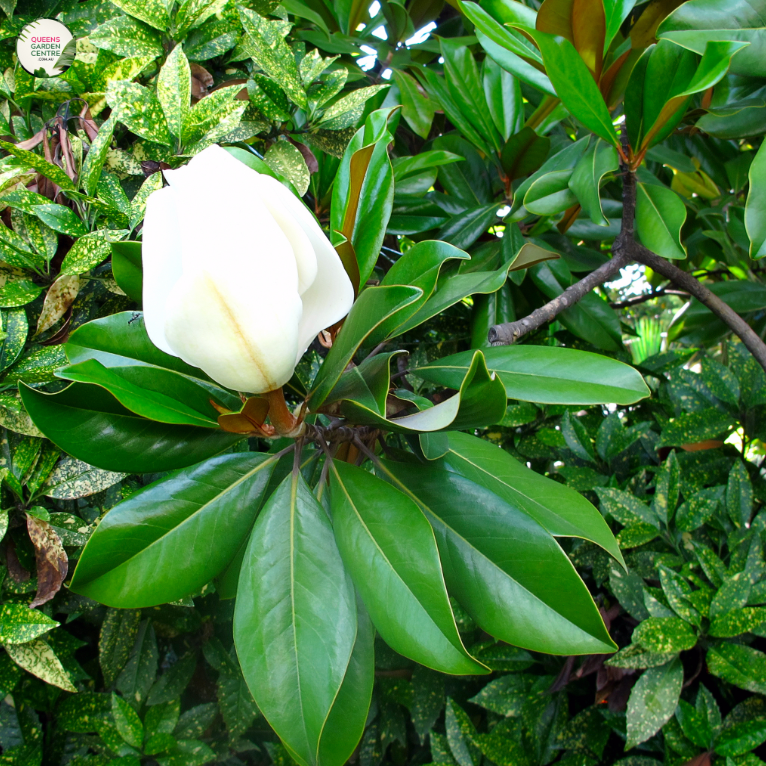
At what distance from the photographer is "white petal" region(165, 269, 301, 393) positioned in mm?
376

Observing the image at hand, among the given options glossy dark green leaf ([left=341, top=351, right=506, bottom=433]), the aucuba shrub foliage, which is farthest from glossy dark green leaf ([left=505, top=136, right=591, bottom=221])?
glossy dark green leaf ([left=341, top=351, right=506, bottom=433])

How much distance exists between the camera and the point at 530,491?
583 mm

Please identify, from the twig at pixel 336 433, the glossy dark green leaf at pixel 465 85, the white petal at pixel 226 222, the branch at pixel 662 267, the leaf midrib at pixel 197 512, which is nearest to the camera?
the white petal at pixel 226 222

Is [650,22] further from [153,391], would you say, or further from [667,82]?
[153,391]

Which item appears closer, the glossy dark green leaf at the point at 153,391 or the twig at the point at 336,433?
the glossy dark green leaf at the point at 153,391

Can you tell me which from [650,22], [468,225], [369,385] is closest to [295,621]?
[369,385]

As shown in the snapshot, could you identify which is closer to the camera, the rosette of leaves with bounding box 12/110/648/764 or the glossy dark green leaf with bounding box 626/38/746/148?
the rosette of leaves with bounding box 12/110/648/764

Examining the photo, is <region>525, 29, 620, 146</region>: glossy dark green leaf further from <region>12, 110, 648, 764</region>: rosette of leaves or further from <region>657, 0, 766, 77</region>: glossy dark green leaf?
<region>12, 110, 648, 764</region>: rosette of leaves

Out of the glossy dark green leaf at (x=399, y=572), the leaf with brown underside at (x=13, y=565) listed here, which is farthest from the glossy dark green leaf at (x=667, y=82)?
the leaf with brown underside at (x=13, y=565)

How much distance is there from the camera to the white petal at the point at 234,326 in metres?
0.38

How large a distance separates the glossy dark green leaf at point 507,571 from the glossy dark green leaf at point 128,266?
366mm

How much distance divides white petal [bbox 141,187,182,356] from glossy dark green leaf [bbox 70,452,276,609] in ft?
0.57

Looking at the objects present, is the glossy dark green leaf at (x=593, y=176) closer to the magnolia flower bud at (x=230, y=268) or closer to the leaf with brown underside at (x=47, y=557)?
the magnolia flower bud at (x=230, y=268)

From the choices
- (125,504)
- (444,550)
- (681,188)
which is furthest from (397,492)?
(681,188)
